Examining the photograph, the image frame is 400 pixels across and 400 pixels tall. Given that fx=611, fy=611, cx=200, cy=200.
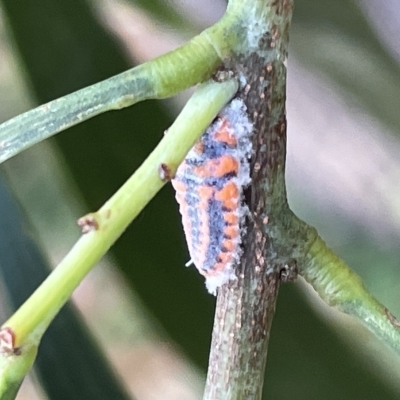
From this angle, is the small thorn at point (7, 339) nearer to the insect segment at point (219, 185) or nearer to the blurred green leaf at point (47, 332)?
the insect segment at point (219, 185)

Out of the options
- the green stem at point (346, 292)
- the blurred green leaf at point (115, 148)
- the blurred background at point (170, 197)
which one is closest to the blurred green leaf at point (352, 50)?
the blurred background at point (170, 197)

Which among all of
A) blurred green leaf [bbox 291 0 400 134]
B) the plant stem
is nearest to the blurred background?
blurred green leaf [bbox 291 0 400 134]

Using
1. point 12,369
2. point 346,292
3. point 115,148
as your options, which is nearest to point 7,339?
point 12,369

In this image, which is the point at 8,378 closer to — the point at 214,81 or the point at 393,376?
the point at 214,81

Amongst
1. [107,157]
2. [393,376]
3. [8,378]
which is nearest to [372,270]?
[393,376]

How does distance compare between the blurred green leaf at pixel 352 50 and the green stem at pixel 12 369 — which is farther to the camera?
the blurred green leaf at pixel 352 50

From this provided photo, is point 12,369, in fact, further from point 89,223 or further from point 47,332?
point 47,332

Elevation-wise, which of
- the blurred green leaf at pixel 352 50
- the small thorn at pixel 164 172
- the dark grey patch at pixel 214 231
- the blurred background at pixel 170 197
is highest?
the blurred green leaf at pixel 352 50
